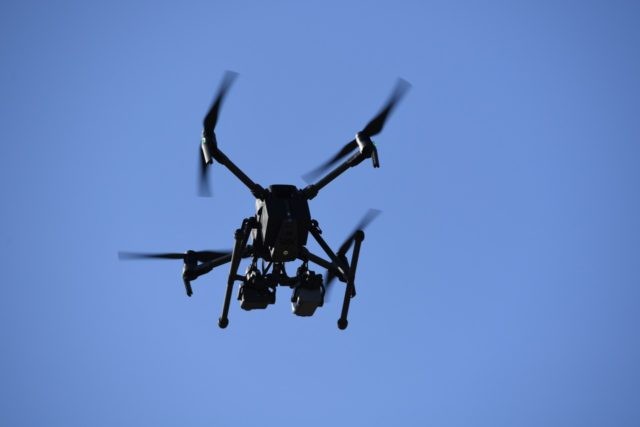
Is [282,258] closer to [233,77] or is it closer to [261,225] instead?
[261,225]

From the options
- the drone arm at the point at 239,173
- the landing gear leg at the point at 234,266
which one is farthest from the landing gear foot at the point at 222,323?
the drone arm at the point at 239,173

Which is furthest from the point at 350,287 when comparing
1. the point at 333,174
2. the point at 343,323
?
the point at 333,174

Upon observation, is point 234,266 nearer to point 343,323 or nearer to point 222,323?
point 222,323

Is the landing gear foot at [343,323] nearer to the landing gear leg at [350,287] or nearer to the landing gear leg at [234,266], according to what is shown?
the landing gear leg at [350,287]

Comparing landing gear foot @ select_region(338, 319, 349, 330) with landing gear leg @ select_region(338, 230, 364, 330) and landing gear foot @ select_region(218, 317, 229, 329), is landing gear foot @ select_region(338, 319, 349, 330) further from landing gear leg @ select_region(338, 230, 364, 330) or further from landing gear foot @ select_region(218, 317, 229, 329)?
landing gear foot @ select_region(218, 317, 229, 329)

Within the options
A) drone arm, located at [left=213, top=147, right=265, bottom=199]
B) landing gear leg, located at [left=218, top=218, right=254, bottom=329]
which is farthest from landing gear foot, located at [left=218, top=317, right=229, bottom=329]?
drone arm, located at [left=213, top=147, right=265, bottom=199]

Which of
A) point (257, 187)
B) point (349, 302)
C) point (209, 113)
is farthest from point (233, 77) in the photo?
point (349, 302)

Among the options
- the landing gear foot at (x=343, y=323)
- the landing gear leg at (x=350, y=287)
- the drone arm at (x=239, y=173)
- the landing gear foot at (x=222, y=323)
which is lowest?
the landing gear foot at (x=222, y=323)
